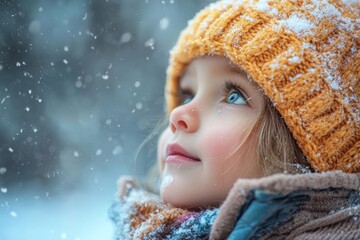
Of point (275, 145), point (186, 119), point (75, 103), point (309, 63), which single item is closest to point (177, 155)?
point (186, 119)

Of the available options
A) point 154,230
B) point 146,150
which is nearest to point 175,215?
point 154,230

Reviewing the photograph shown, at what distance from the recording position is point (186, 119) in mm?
816

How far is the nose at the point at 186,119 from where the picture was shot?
0.82 meters

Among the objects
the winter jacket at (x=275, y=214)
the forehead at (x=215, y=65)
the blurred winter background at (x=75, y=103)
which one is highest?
the blurred winter background at (x=75, y=103)

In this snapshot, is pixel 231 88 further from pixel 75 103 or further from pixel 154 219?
pixel 75 103

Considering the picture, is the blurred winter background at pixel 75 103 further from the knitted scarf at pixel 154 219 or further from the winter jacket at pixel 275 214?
the winter jacket at pixel 275 214

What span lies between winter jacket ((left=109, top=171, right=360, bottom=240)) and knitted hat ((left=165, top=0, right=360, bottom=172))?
0.22 ft

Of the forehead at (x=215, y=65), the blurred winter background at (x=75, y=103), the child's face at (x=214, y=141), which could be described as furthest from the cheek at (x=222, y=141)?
the blurred winter background at (x=75, y=103)

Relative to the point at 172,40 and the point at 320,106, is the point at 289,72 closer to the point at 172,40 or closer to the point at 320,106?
the point at 320,106

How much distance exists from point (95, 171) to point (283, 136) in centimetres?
99

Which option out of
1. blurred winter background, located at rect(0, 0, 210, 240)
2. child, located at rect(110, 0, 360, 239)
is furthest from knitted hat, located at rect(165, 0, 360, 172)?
blurred winter background, located at rect(0, 0, 210, 240)

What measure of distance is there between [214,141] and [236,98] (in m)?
0.09

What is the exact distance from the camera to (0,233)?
4.27ft

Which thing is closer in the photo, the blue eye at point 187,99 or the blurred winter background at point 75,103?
the blue eye at point 187,99
